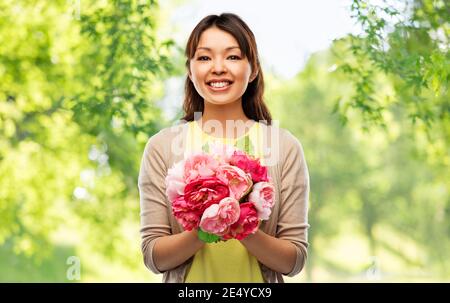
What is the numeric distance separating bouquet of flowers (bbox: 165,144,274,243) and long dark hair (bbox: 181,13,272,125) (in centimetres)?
33

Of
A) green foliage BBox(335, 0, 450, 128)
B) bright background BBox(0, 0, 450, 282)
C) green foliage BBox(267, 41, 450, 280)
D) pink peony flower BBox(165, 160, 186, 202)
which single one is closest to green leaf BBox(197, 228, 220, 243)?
pink peony flower BBox(165, 160, 186, 202)

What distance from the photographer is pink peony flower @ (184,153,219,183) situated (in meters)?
1.88

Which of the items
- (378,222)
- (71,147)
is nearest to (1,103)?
(71,147)

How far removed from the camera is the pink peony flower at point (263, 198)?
1878 mm

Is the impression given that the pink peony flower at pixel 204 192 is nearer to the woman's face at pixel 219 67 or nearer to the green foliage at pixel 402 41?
the woman's face at pixel 219 67

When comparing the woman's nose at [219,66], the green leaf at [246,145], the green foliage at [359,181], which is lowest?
the green leaf at [246,145]

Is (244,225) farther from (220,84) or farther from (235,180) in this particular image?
(220,84)

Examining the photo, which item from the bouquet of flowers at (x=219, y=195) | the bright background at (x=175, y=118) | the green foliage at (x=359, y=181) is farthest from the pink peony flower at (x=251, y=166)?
the green foliage at (x=359, y=181)

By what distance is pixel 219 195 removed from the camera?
1.86m

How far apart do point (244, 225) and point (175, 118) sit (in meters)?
4.59

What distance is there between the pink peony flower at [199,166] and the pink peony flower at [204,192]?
1cm

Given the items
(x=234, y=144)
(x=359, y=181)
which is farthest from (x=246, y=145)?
(x=359, y=181)

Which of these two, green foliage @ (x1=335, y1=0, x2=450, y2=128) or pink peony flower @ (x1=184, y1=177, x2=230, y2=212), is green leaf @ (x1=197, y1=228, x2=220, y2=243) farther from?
green foliage @ (x1=335, y1=0, x2=450, y2=128)

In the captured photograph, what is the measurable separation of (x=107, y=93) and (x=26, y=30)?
252cm
